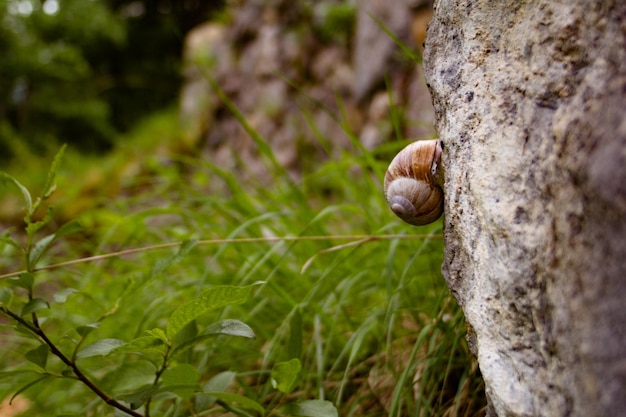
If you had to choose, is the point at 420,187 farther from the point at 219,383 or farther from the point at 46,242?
the point at 46,242

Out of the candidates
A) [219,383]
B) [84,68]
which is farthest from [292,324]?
[84,68]

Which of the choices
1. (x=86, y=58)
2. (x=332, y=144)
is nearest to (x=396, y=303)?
(x=332, y=144)

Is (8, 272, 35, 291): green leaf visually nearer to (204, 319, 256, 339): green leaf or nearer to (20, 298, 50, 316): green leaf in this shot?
(20, 298, 50, 316): green leaf

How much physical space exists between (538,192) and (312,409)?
371mm

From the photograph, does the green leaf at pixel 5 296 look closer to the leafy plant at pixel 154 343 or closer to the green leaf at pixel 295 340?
the leafy plant at pixel 154 343

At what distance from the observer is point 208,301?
592 mm

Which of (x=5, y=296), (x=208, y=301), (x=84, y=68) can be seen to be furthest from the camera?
(x=84, y=68)

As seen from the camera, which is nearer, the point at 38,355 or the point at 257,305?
the point at 38,355

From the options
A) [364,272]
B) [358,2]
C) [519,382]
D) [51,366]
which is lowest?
[51,366]

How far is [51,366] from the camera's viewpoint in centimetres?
135

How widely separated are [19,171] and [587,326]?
5190 millimetres

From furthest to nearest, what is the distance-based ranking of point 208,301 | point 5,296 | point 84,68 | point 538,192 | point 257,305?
point 84,68, point 257,305, point 5,296, point 208,301, point 538,192

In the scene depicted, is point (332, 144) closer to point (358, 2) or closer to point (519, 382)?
point (358, 2)

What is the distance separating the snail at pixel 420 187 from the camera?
67 centimetres
